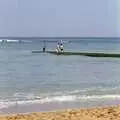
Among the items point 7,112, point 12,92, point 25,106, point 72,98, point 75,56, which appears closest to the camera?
point 7,112

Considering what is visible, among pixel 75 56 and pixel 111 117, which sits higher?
pixel 75 56

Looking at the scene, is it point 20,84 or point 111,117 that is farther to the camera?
point 20,84

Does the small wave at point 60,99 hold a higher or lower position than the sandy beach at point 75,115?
higher

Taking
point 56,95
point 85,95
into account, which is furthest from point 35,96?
point 85,95

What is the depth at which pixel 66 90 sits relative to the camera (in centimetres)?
1819

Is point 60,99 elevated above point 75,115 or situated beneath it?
elevated above

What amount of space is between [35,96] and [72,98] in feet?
5.41

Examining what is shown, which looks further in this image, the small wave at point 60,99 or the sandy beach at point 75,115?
the small wave at point 60,99

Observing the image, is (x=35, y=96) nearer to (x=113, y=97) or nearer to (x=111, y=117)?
(x=113, y=97)

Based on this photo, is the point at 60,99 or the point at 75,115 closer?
the point at 75,115

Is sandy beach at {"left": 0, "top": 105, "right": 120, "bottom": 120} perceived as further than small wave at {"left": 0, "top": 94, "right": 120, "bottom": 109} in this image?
No

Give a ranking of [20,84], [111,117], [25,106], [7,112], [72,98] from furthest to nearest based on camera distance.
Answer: [20,84]
[72,98]
[25,106]
[7,112]
[111,117]

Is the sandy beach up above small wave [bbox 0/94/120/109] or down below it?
below

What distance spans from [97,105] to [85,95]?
8.25ft
